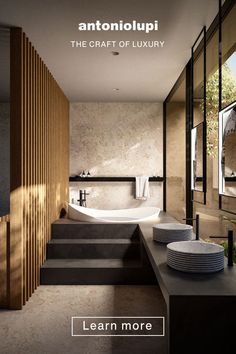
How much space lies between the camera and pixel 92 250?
3.82 m

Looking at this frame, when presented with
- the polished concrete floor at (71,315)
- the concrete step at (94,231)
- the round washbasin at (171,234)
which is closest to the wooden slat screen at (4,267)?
the polished concrete floor at (71,315)

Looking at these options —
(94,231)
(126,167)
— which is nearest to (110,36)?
(94,231)

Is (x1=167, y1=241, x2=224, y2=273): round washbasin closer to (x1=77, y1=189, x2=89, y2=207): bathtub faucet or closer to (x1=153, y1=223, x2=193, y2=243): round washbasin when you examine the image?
(x1=153, y1=223, x2=193, y2=243): round washbasin

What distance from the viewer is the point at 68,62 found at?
146 inches

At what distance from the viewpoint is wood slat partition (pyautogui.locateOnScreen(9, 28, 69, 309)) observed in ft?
9.52

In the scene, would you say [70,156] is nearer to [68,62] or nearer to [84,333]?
[68,62]

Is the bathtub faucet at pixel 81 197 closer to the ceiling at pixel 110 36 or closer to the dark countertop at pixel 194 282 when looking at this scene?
the ceiling at pixel 110 36

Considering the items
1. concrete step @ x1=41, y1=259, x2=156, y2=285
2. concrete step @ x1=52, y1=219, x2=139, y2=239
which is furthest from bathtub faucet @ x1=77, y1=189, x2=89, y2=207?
concrete step @ x1=41, y1=259, x2=156, y2=285

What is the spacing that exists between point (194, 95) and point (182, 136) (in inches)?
53.6

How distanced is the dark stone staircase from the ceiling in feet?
6.23

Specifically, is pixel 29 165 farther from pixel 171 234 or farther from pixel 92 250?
pixel 171 234

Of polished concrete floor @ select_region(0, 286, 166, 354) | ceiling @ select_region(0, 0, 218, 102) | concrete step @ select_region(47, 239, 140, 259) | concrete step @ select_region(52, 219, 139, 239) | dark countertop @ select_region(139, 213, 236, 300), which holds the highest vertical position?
ceiling @ select_region(0, 0, 218, 102)

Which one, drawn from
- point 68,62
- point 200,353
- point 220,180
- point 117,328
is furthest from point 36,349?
point 68,62

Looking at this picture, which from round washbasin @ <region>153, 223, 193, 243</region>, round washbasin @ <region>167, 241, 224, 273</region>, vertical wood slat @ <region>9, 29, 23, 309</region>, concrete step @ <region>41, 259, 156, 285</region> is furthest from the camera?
concrete step @ <region>41, 259, 156, 285</region>
